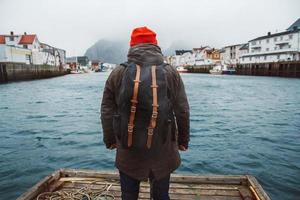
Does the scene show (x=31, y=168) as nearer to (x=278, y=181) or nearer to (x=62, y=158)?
(x=62, y=158)

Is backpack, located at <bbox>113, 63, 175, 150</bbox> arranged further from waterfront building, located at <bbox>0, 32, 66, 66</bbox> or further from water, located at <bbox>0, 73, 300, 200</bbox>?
waterfront building, located at <bbox>0, 32, 66, 66</bbox>

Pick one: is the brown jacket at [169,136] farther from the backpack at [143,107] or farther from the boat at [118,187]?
the boat at [118,187]

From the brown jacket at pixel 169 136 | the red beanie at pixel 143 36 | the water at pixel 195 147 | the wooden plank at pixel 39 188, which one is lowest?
the water at pixel 195 147

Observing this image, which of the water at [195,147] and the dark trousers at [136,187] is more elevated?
the dark trousers at [136,187]

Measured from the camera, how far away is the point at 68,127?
14523 mm

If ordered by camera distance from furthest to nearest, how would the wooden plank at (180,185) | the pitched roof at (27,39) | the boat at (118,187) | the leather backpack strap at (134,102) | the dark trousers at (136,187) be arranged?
the pitched roof at (27,39) < the wooden plank at (180,185) < the boat at (118,187) < the dark trousers at (136,187) < the leather backpack strap at (134,102)

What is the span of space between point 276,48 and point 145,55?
7962 cm

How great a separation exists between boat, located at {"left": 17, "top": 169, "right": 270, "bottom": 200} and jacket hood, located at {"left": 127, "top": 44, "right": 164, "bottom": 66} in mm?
2656

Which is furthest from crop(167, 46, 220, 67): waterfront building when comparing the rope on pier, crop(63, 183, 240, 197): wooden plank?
the rope on pier

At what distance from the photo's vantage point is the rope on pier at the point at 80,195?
14.3 feet

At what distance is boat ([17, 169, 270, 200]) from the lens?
4.46 metres

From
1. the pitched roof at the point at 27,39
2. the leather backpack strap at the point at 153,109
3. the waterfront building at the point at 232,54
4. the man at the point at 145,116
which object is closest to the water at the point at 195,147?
the man at the point at 145,116

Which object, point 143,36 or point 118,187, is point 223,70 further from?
point 143,36

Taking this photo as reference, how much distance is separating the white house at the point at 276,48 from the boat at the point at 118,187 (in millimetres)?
71865
